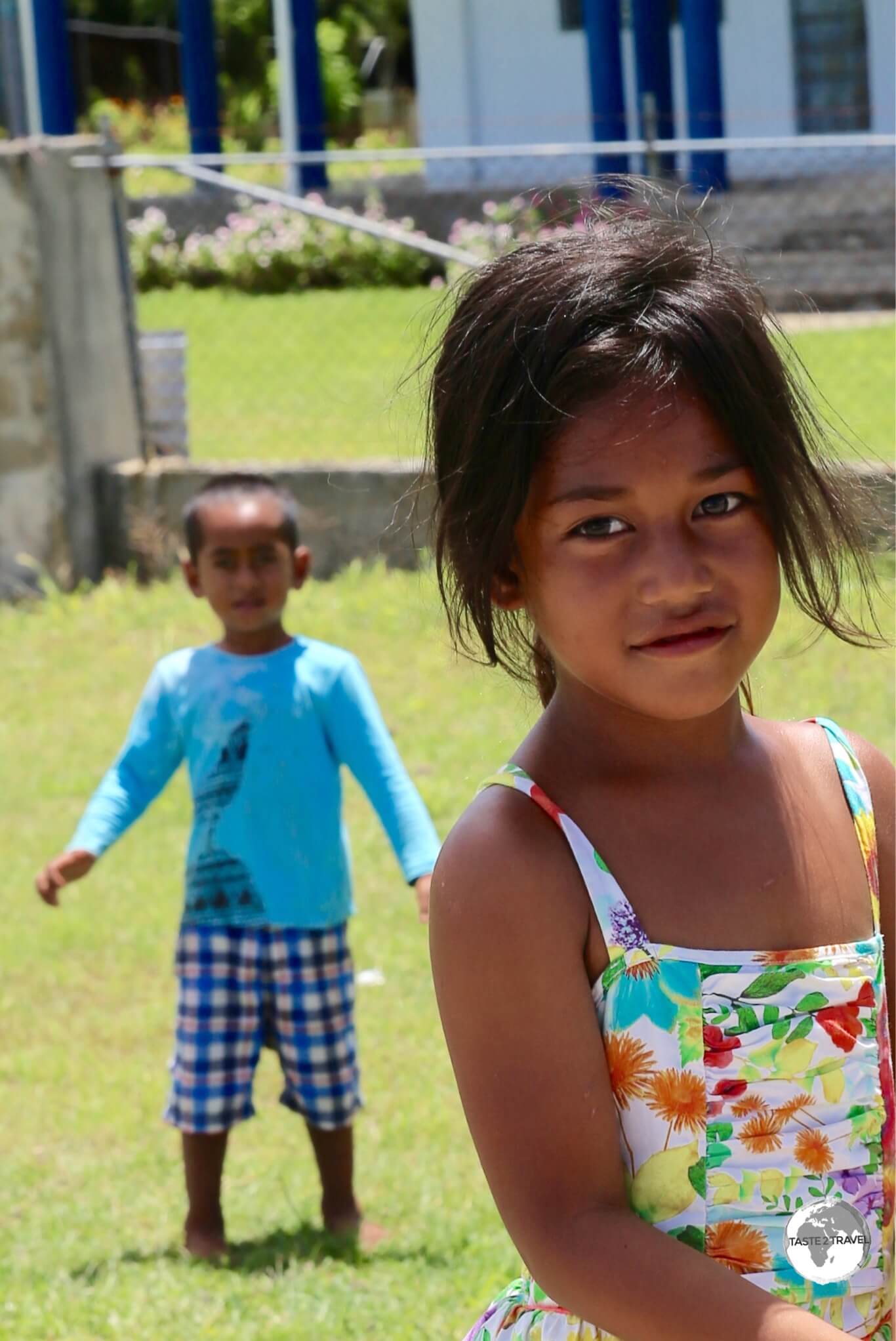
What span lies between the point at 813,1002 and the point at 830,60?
16760mm

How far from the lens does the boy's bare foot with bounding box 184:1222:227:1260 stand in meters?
3.36

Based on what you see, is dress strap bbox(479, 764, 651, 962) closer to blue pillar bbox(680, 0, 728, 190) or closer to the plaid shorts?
the plaid shorts

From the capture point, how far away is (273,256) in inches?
632

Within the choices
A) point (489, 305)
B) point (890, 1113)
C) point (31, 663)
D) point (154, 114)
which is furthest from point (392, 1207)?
point (154, 114)

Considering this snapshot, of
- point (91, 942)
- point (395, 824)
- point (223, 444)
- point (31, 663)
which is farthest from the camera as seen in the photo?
point (223, 444)

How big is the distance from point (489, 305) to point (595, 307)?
94 millimetres

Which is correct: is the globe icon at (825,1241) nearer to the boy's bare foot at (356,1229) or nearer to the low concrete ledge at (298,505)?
the boy's bare foot at (356,1229)

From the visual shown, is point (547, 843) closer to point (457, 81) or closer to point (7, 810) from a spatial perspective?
point (7, 810)

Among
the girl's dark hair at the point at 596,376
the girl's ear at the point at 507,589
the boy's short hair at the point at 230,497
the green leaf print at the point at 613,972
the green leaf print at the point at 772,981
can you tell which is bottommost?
the green leaf print at the point at 772,981

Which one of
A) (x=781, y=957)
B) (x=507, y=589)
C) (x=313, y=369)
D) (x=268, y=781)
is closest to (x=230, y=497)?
(x=268, y=781)

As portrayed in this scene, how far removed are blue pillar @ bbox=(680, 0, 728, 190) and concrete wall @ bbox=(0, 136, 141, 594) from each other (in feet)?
21.3

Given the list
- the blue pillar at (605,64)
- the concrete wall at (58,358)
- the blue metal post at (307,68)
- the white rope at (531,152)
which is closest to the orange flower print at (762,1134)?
the white rope at (531,152)

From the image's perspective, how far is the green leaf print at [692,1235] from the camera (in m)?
1.42

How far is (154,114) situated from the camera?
34.5m
